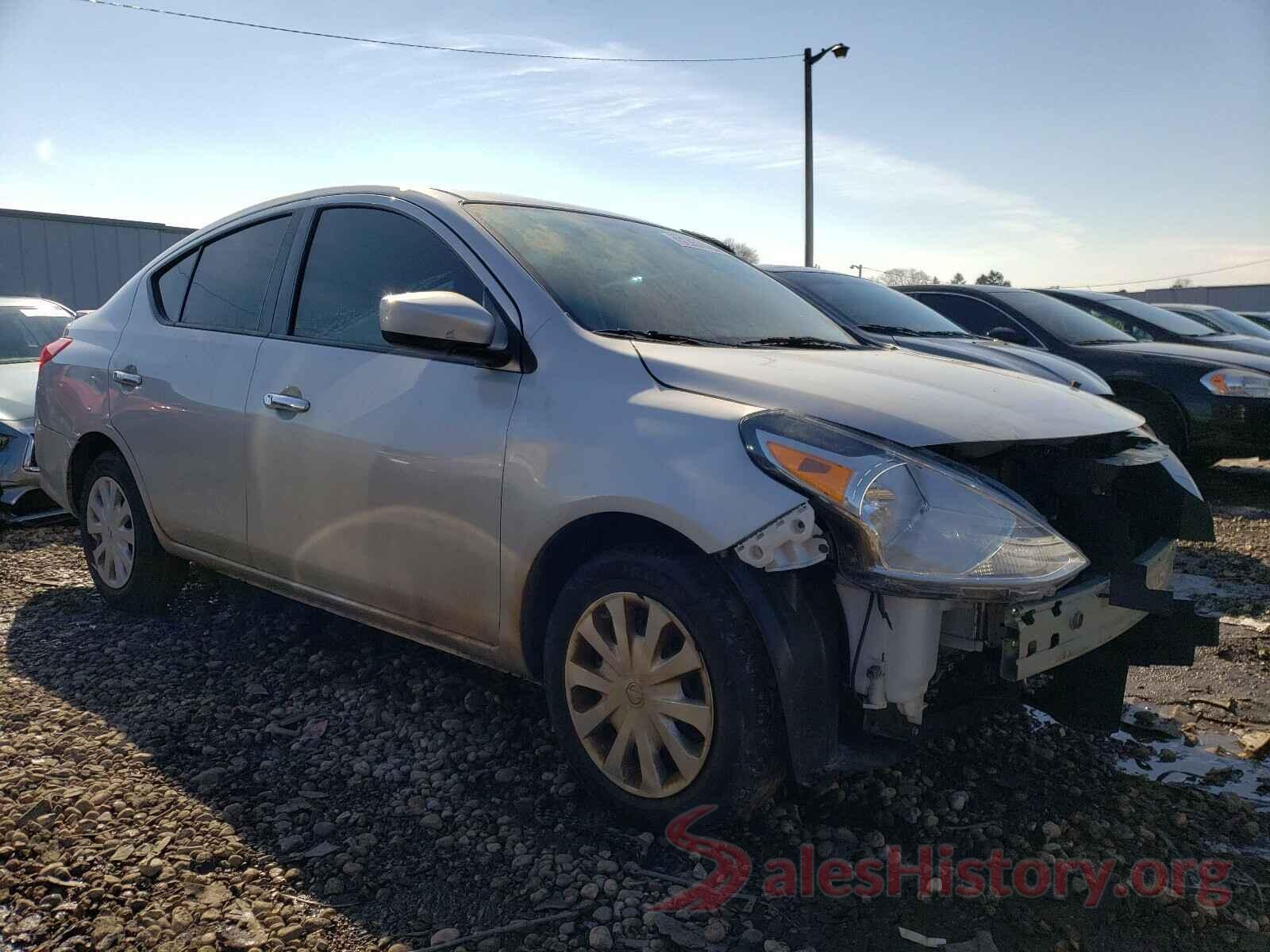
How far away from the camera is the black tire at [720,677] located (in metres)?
2.22

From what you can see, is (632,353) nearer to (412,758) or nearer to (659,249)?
(659,249)

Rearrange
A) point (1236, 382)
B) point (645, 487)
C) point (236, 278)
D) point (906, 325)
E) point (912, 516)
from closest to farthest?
point (912, 516)
point (645, 487)
point (236, 278)
point (906, 325)
point (1236, 382)

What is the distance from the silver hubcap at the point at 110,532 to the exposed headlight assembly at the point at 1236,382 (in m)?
6.95

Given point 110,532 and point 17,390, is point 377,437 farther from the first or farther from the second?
point 17,390

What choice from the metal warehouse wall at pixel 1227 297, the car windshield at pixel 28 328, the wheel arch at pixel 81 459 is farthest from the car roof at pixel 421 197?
the metal warehouse wall at pixel 1227 297

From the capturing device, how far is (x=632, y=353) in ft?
8.48

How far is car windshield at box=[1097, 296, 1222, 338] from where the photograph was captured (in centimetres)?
881

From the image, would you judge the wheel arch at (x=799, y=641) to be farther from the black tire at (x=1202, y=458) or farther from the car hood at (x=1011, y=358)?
the black tire at (x=1202, y=458)

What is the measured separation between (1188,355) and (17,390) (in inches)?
324

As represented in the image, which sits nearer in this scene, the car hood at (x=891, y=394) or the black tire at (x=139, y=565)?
the car hood at (x=891, y=394)

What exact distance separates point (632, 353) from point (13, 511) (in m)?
5.07

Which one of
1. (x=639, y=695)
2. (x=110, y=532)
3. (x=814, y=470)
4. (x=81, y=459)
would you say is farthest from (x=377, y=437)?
(x=81, y=459)

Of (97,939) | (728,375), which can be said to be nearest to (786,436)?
(728,375)

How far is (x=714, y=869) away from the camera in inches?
92.5
